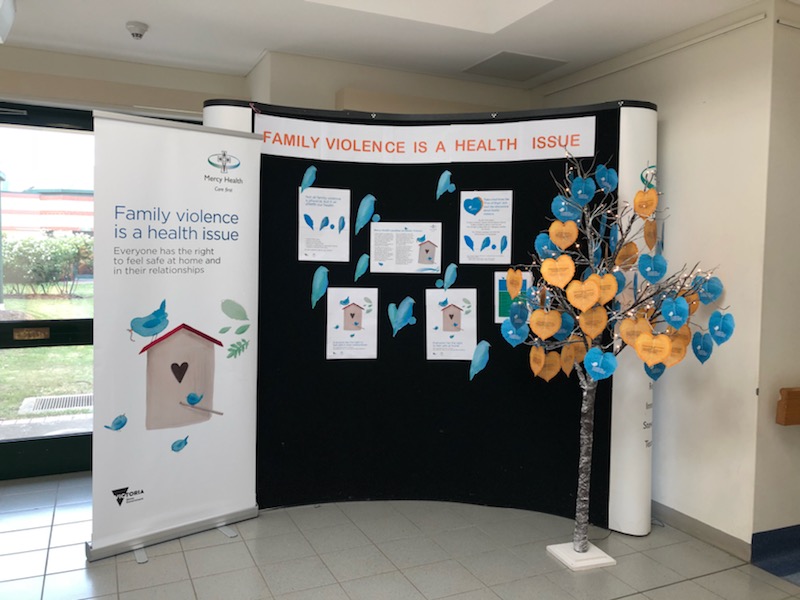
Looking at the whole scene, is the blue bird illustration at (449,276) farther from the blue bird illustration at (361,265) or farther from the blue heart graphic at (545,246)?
the blue heart graphic at (545,246)

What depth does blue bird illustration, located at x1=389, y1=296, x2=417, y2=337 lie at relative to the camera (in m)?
3.92

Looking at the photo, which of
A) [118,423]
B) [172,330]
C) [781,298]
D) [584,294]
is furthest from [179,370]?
[781,298]

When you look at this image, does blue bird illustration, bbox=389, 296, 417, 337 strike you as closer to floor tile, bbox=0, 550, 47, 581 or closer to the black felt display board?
the black felt display board

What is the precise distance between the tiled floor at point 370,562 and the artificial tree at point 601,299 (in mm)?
337

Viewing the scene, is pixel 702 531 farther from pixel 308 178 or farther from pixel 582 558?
pixel 308 178

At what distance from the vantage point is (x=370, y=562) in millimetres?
3270

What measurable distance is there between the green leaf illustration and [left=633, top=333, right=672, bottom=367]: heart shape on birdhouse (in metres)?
2.02

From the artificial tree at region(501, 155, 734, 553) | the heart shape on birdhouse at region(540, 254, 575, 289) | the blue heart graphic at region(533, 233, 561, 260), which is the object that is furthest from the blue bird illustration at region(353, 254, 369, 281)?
the heart shape on birdhouse at region(540, 254, 575, 289)

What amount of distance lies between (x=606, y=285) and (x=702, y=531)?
160cm

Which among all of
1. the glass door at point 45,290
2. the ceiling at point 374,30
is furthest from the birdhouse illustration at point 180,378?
the ceiling at point 374,30

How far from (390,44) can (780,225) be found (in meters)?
2.40

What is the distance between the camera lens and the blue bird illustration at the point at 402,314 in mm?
3916

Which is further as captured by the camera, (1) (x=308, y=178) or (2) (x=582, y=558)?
(1) (x=308, y=178)

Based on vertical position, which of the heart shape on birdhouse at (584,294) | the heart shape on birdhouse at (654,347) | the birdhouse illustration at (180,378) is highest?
the heart shape on birdhouse at (584,294)
